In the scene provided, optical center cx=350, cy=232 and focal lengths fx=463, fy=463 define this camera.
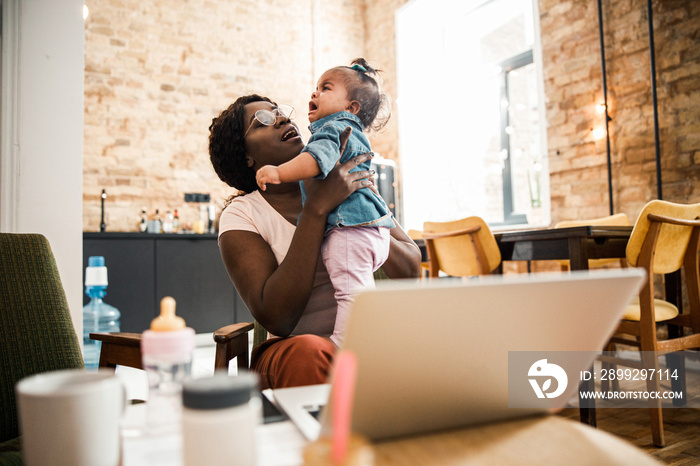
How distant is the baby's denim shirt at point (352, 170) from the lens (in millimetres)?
1220

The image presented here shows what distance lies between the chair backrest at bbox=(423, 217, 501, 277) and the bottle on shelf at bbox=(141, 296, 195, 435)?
2.35m

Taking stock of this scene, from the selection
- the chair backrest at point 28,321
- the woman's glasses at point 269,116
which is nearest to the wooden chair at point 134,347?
the chair backrest at point 28,321

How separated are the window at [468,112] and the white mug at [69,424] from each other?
5.02 meters

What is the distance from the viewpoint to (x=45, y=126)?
1.69 metres

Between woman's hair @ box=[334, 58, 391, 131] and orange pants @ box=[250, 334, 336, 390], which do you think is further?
woman's hair @ box=[334, 58, 391, 131]

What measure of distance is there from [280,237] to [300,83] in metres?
5.26

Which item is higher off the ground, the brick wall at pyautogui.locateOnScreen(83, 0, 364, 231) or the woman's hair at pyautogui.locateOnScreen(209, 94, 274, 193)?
the brick wall at pyautogui.locateOnScreen(83, 0, 364, 231)

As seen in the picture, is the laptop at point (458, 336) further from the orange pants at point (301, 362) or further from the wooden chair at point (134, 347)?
the wooden chair at point (134, 347)

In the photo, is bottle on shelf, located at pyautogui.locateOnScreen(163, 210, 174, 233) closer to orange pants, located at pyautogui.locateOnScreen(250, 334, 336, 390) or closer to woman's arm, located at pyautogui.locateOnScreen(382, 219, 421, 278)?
woman's arm, located at pyautogui.locateOnScreen(382, 219, 421, 278)

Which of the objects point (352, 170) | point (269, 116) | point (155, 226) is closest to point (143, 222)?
point (155, 226)

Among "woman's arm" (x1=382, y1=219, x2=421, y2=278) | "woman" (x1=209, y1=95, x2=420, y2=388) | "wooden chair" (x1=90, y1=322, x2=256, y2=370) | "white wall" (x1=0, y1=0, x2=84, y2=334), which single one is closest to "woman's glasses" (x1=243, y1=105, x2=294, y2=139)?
"woman" (x1=209, y1=95, x2=420, y2=388)

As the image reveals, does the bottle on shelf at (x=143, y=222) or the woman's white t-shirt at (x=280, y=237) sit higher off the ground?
the bottle on shelf at (x=143, y=222)

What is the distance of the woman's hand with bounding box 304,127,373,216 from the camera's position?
47.9 inches

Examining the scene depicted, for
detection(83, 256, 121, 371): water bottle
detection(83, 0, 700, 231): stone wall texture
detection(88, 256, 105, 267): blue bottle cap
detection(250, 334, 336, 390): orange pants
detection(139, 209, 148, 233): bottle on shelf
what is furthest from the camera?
detection(139, 209, 148, 233): bottle on shelf
